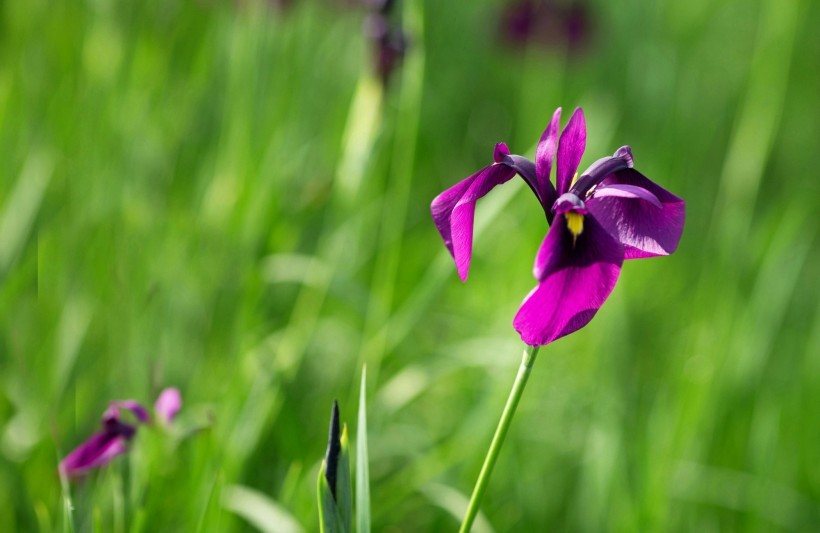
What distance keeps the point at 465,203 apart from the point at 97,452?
0.49 metres

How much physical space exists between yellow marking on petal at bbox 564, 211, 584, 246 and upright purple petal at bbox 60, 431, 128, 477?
0.54 meters

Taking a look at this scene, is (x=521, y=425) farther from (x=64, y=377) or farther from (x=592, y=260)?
(x=592, y=260)

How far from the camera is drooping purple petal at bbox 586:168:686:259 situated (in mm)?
621

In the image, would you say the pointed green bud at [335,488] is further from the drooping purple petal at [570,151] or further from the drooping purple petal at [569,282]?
the drooping purple petal at [570,151]

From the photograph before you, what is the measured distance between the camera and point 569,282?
0.59 m

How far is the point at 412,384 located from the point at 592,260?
0.87 metres

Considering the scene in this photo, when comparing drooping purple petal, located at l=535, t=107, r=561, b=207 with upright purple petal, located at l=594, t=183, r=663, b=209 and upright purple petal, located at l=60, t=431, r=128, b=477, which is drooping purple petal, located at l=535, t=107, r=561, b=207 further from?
upright purple petal, located at l=60, t=431, r=128, b=477

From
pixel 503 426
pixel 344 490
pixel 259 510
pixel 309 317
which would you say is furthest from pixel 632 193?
pixel 309 317

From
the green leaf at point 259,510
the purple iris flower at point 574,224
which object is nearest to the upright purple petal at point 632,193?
the purple iris flower at point 574,224

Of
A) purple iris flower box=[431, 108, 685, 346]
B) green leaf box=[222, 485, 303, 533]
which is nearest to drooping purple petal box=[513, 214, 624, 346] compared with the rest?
purple iris flower box=[431, 108, 685, 346]

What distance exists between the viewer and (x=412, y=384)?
1413mm

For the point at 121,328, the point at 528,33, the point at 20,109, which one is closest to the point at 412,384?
the point at 121,328

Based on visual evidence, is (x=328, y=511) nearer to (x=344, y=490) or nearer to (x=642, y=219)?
(x=344, y=490)

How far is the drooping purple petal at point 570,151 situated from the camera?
676mm
